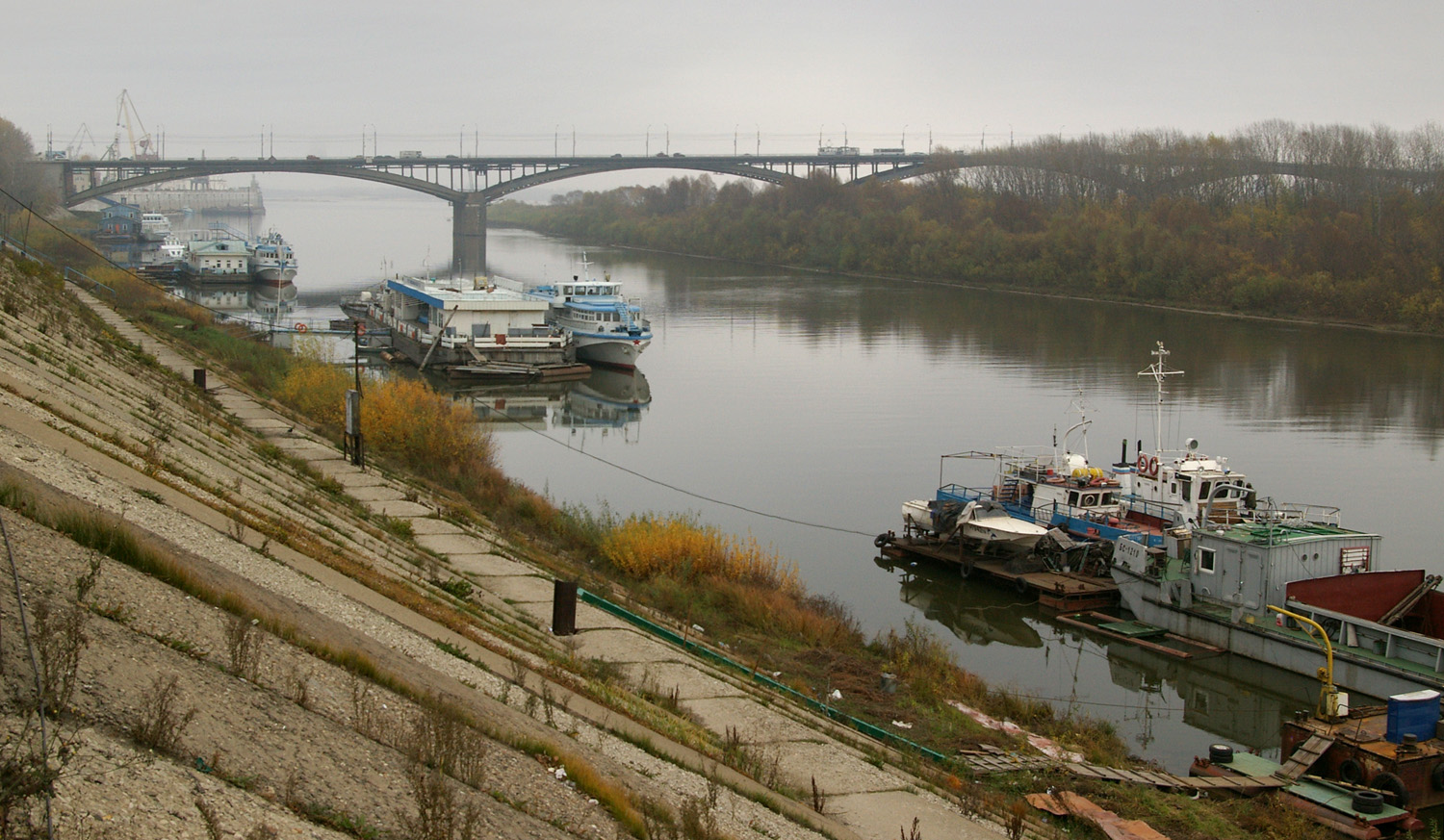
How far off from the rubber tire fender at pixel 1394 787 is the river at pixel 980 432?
11.0ft

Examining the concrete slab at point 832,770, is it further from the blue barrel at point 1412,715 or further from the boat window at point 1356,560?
the boat window at point 1356,560

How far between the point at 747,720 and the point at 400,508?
8.74 metres

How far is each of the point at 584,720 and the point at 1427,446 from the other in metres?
33.5

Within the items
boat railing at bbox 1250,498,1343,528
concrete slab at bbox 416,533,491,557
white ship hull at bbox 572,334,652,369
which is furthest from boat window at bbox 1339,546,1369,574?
white ship hull at bbox 572,334,652,369

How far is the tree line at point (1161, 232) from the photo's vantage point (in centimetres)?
6556

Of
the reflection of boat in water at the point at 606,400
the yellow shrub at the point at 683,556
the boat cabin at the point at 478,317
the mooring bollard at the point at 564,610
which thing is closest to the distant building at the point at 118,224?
the boat cabin at the point at 478,317

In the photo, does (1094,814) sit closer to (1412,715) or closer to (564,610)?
(1412,715)

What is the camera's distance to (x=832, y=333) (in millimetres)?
60188

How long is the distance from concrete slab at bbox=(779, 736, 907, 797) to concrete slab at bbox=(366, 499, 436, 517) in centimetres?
894

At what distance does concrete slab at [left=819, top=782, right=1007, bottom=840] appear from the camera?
9.77 metres

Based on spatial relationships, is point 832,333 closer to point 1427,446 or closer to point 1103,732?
point 1427,446

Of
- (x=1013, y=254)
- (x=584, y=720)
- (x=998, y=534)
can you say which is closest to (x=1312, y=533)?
(x=998, y=534)

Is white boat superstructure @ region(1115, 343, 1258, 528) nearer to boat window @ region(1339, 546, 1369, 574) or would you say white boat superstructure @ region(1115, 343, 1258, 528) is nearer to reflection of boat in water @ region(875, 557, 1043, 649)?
boat window @ region(1339, 546, 1369, 574)

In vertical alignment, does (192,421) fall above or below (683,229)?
below
